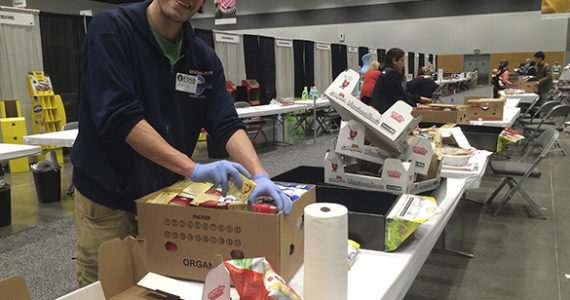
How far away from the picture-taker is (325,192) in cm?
163

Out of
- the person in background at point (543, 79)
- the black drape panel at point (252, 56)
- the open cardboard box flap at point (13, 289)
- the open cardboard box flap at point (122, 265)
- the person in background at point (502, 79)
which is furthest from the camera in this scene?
the black drape panel at point (252, 56)

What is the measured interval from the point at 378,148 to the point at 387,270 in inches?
23.5

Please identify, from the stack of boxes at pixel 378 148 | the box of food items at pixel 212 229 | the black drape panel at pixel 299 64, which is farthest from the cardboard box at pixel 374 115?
the black drape panel at pixel 299 64

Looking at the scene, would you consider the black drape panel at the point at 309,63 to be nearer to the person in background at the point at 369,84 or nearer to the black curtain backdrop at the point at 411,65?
the person in background at the point at 369,84

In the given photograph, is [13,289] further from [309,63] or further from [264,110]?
[309,63]

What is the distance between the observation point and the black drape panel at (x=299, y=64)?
12345 mm

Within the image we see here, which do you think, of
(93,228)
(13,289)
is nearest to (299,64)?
(93,228)

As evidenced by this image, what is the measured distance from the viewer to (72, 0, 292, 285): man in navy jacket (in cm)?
105

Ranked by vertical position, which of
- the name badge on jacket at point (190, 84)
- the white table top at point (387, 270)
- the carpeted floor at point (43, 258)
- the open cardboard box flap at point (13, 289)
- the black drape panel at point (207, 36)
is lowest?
the carpeted floor at point (43, 258)

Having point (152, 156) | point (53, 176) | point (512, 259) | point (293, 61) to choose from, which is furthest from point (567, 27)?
point (152, 156)

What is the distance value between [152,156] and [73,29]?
7.22 meters

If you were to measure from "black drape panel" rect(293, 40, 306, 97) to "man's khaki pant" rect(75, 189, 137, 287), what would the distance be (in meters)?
11.4

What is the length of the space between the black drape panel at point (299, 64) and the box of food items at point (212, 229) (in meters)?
11.6

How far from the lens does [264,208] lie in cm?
96
